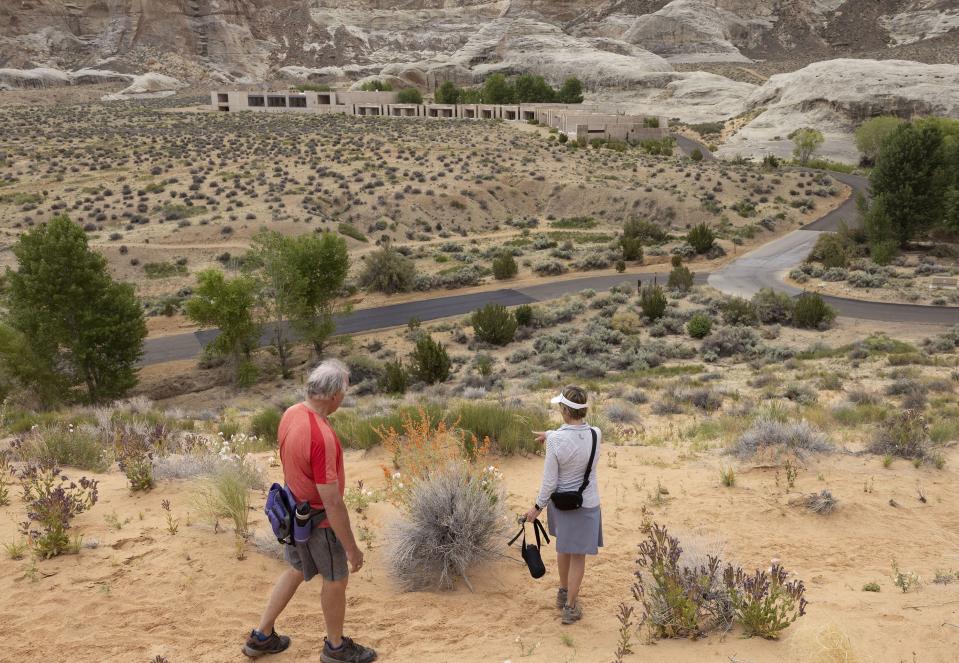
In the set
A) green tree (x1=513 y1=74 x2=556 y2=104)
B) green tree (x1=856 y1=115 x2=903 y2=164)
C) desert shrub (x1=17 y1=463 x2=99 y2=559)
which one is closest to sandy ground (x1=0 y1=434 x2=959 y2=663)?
desert shrub (x1=17 y1=463 x2=99 y2=559)

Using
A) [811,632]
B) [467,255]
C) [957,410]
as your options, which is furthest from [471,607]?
[467,255]

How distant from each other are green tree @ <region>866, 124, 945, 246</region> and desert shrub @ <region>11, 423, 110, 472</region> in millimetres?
39279

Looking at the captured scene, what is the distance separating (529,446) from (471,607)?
4545mm

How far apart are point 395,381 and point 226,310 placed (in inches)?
325

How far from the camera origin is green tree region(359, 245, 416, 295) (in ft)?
118

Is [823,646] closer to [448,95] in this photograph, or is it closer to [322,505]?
[322,505]

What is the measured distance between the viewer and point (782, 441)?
384 inches

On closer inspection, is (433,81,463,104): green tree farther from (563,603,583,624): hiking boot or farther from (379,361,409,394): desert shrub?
(563,603,583,624): hiking boot

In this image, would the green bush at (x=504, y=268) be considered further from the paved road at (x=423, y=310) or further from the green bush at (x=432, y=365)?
the green bush at (x=432, y=365)

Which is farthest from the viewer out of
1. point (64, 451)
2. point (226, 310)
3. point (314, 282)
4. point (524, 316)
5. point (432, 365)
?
point (524, 316)

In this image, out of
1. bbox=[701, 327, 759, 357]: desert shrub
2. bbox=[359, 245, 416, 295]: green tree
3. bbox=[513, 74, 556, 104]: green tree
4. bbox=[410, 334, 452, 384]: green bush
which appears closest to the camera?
bbox=[410, 334, 452, 384]: green bush

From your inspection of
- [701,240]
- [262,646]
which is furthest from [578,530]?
[701,240]

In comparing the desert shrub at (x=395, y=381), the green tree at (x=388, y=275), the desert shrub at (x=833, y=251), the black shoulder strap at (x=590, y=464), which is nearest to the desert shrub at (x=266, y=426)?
the black shoulder strap at (x=590, y=464)

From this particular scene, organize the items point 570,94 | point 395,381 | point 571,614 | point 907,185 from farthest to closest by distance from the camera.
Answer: point 570,94 → point 907,185 → point 395,381 → point 571,614
